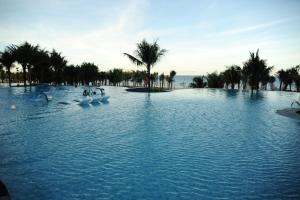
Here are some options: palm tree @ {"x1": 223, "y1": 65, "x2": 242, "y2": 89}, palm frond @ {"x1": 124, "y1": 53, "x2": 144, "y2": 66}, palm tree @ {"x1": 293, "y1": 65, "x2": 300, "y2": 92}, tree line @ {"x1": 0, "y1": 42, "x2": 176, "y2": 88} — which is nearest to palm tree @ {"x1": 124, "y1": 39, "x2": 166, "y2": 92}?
palm frond @ {"x1": 124, "y1": 53, "x2": 144, "y2": 66}

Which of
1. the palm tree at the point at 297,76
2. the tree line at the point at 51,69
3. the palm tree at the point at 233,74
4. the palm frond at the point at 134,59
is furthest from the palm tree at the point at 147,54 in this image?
the palm tree at the point at 297,76

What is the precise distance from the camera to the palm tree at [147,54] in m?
36.8

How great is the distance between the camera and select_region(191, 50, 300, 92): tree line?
3828 centimetres

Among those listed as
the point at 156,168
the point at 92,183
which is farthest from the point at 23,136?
the point at 156,168

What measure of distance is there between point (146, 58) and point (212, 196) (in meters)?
33.4

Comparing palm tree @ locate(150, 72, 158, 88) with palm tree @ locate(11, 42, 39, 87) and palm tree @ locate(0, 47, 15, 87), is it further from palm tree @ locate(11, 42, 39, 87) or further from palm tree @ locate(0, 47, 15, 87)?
palm tree @ locate(0, 47, 15, 87)

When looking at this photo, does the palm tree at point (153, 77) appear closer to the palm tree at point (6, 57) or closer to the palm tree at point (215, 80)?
the palm tree at point (215, 80)

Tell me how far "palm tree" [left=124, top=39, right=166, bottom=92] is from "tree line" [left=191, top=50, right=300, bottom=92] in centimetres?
1601

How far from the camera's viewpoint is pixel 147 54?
36.9 metres

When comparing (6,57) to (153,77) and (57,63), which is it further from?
(153,77)

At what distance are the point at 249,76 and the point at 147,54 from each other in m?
21.9

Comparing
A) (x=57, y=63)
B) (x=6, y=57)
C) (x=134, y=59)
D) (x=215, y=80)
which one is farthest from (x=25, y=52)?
(x=215, y=80)

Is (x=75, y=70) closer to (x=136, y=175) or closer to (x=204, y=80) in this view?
(x=204, y=80)

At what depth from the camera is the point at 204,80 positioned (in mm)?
63438
